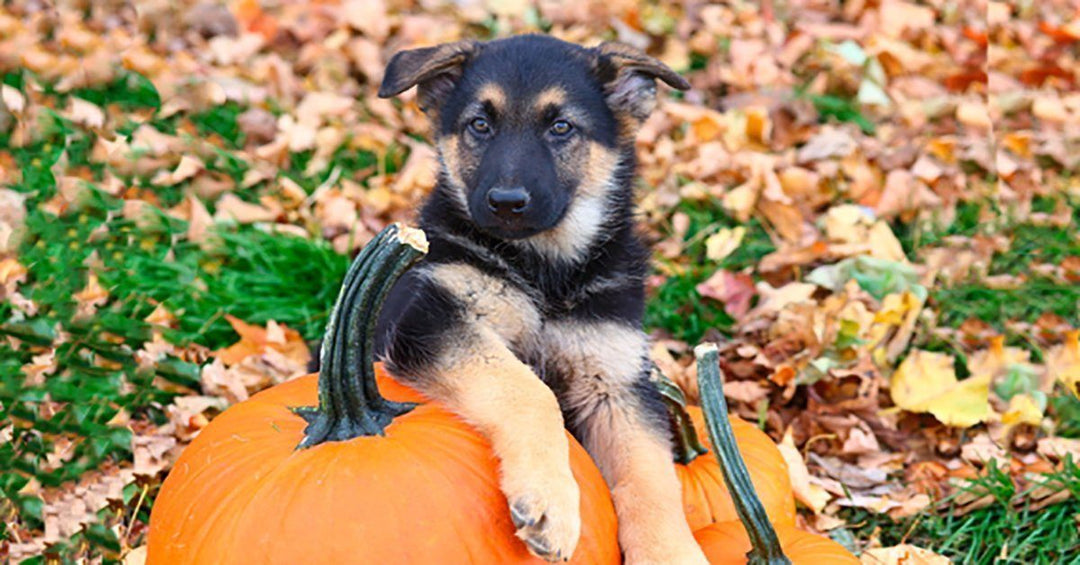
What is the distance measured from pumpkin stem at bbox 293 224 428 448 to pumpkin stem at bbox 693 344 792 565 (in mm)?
763

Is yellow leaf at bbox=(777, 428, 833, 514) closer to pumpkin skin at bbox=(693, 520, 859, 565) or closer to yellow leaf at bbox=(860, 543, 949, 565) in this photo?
yellow leaf at bbox=(860, 543, 949, 565)

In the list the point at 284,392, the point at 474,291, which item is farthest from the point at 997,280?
the point at 284,392

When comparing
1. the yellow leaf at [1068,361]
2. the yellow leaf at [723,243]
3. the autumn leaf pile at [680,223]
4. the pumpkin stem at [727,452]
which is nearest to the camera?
the pumpkin stem at [727,452]

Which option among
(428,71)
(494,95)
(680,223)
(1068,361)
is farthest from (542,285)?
(1068,361)

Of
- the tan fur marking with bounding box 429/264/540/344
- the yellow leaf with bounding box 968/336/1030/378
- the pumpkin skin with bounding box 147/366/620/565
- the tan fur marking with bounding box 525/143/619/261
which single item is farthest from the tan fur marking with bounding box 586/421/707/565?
the yellow leaf with bounding box 968/336/1030/378

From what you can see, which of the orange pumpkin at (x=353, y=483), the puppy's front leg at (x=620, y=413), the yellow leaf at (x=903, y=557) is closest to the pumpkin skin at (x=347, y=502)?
the orange pumpkin at (x=353, y=483)

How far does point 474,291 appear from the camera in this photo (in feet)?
10.4

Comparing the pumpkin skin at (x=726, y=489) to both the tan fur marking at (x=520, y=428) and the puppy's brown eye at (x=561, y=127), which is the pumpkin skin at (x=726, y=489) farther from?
the puppy's brown eye at (x=561, y=127)

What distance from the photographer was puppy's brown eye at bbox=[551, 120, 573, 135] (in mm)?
3555

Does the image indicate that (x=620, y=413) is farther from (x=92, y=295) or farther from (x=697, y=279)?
(x=92, y=295)

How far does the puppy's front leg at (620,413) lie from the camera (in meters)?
3.04

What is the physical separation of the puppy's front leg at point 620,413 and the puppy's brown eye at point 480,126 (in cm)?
73

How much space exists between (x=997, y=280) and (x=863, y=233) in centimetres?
68

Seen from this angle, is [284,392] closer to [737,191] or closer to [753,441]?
[753,441]
